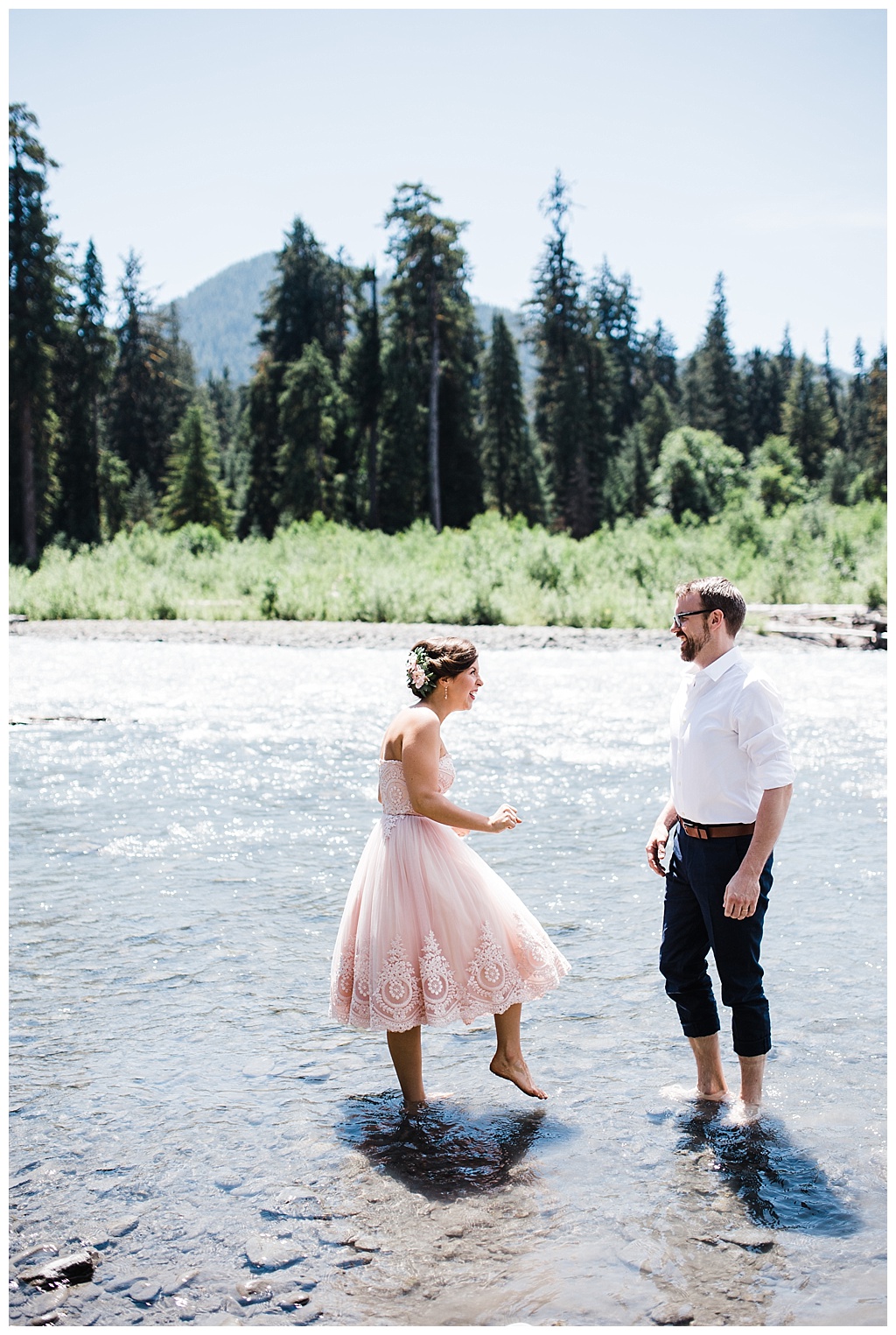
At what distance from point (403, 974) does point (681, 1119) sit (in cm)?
118

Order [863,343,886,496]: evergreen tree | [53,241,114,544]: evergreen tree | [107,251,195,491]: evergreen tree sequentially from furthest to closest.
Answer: [107,251,195,491]: evergreen tree, [863,343,886,496]: evergreen tree, [53,241,114,544]: evergreen tree

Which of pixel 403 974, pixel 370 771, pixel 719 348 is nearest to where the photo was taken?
pixel 403 974

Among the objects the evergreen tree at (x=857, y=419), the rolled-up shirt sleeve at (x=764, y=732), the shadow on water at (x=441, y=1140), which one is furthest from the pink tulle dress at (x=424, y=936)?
the evergreen tree at (x=857, y=419)

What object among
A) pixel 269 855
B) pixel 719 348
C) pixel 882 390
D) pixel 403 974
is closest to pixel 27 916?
pixel 269 855

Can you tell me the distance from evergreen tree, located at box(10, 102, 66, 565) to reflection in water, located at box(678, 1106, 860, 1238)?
38.4m

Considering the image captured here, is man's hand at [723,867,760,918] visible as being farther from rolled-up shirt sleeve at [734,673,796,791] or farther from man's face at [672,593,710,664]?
man's face at [672,593,710,664]

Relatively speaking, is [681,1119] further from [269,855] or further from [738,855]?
[269,855]

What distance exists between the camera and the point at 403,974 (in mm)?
4371

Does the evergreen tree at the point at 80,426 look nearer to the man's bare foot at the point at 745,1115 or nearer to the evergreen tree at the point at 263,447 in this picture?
the evergreen tree at the point at 263,447

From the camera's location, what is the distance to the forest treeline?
45.2 m

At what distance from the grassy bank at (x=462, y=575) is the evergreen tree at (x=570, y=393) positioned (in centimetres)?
2375

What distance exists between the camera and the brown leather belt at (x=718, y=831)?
168 inches

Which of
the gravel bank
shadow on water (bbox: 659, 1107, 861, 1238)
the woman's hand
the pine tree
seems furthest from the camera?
the pine tree

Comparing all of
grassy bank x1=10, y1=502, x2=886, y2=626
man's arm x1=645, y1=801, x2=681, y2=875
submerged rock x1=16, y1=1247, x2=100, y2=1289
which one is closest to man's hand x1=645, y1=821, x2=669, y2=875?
man's arm x1=645, y1=801, x2=681, y2=875
